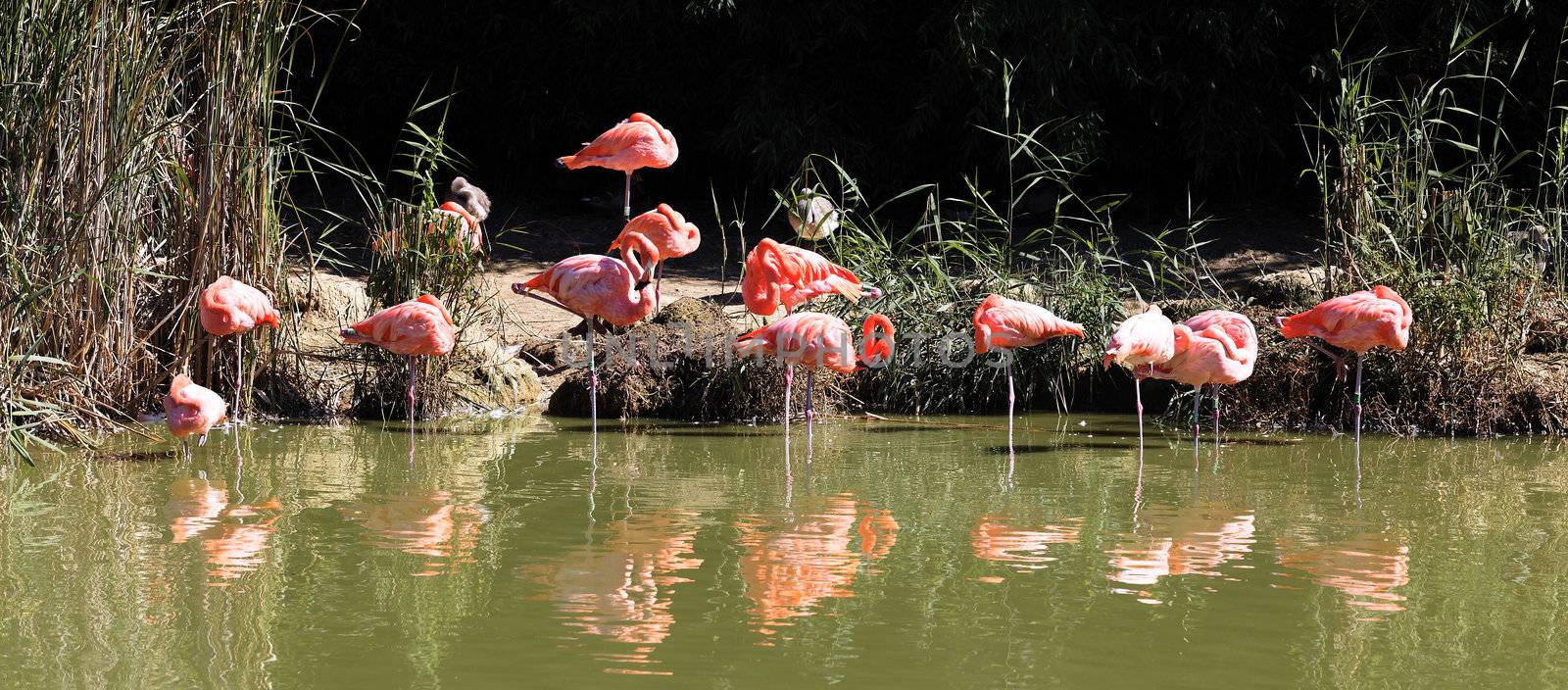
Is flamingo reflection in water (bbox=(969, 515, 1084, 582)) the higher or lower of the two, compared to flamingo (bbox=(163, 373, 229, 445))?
lower

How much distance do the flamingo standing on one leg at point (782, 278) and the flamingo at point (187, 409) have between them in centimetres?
195

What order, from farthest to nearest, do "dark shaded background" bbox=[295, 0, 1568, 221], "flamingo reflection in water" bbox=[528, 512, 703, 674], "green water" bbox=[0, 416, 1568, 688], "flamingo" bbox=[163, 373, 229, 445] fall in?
"dark shaded background" bbox=[295, 0, 1568, 221], "flamingo" bbox=[163, 373, 229, 445], "flamingo reflection in water" bbox=[528, 512, 703, 674], "green water" bbox=[0, 416, 1568, 688]

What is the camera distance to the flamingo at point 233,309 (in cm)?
564

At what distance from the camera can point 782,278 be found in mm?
6121

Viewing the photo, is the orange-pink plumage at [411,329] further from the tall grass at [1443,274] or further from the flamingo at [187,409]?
the tall grass at [1443,274]

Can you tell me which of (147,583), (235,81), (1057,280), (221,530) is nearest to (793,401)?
(1057,280)

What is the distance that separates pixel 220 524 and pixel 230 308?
4.93 ft

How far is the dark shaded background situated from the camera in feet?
33.6

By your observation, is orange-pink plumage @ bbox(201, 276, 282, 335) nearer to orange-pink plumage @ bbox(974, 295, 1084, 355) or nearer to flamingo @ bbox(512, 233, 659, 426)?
flamingo @ bbox(512, 233, 659, 426)

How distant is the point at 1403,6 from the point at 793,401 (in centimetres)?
569

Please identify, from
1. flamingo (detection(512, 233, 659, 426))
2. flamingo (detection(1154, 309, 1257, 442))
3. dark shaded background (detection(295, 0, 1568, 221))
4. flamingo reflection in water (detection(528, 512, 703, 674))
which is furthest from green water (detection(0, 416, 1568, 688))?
dark shaded background (detection(295, 0, 1568, 221))

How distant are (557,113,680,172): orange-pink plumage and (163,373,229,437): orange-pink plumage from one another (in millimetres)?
2280

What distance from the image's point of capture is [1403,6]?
33.7 feet

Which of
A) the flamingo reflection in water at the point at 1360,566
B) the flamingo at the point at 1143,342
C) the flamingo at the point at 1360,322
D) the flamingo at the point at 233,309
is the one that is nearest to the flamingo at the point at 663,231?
the flamingo at the point at 233,309
